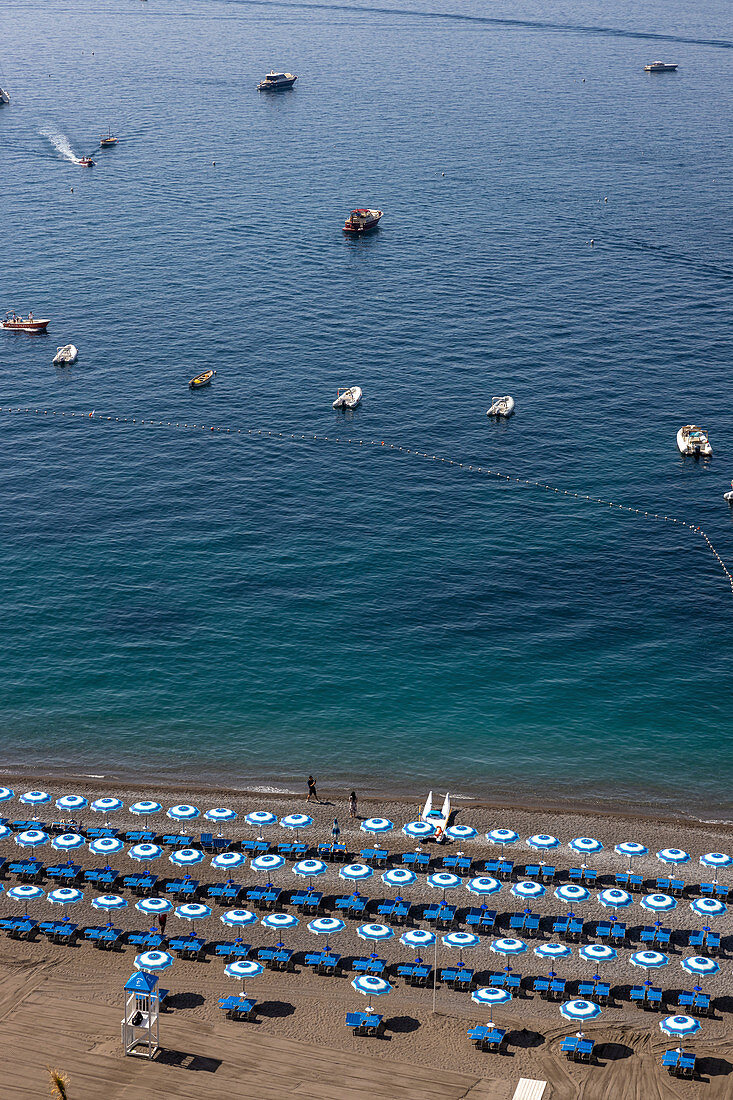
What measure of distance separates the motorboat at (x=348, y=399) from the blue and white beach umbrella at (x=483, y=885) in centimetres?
8035

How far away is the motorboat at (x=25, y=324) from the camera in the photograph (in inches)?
6107

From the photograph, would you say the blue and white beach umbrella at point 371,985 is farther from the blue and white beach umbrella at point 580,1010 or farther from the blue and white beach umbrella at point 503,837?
the blue and white beach umbrella at point 503,837

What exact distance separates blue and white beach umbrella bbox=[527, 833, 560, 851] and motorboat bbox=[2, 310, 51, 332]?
4462 inches

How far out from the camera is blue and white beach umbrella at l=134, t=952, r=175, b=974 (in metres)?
55.3

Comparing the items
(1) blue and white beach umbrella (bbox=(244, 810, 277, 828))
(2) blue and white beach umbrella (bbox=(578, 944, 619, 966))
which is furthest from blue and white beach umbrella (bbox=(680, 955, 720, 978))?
(1) blue and white beach umbrella (bbox=(244, 810, 277, 828))

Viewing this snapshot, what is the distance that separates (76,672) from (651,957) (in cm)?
5234

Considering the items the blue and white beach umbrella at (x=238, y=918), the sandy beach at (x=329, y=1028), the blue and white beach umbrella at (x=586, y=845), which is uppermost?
the blue and white beach umbrella at (x=586, y=845)

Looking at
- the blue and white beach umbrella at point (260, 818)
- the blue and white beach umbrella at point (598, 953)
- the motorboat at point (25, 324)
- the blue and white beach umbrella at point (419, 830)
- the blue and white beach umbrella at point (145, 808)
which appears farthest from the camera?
the motorboat at point (25, 324)

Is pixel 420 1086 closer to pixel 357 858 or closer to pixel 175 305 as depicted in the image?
pixel 357 858

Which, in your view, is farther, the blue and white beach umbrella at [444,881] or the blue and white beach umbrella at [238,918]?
the blue and white beach umbrella at [444,881]

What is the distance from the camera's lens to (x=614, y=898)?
60406 millimetres

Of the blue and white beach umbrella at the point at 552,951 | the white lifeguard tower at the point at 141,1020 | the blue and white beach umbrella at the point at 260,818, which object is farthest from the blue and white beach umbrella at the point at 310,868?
the blue and white beach umbrella at the point at 552,951

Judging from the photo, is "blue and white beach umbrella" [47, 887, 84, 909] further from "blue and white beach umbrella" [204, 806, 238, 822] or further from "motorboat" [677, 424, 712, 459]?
"motorboat" [677, 424, 712, 459]

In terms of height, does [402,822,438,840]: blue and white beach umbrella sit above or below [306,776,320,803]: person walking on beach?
below
